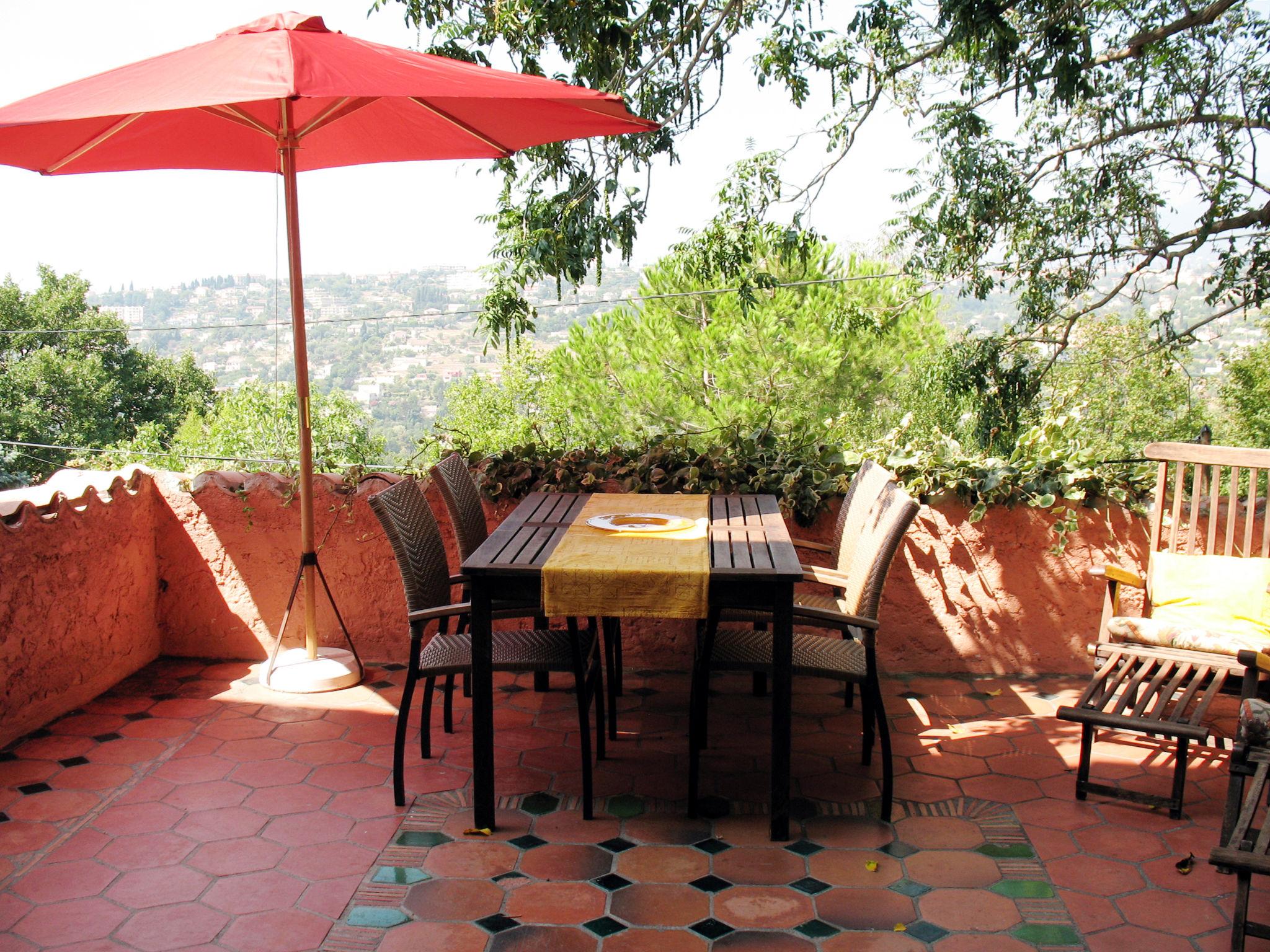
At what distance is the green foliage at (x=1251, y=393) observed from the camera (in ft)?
40.7

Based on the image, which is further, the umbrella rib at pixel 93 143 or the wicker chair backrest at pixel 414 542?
the umbrella rib at pixel 93 143

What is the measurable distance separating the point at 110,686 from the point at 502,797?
181 cm

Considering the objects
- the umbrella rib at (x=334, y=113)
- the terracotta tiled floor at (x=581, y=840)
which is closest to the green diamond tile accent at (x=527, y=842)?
the terracotta tiled floor at (x=581, y=840)

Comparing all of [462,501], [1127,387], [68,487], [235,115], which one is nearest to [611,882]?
[462,501]

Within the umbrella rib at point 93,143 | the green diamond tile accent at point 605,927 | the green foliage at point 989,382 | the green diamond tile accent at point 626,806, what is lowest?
the green diamond tile accent at point 626,806

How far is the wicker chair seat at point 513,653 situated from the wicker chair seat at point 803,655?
0.43m

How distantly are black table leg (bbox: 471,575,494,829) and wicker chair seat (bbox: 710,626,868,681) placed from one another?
0.62 m

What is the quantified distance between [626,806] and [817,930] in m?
0.74

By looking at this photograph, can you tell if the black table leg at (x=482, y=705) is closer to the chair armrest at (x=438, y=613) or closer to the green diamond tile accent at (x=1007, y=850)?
the chair armrest at (x=438, y=613)

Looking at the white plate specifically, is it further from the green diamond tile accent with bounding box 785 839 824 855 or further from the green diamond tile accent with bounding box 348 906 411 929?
the green diamond tile accent with bounding box 348 906 411 929

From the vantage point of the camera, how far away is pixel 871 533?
9.50 feet

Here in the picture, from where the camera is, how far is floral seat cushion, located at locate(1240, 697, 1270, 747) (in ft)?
7.11

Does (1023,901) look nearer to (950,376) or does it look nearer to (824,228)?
(824,228)

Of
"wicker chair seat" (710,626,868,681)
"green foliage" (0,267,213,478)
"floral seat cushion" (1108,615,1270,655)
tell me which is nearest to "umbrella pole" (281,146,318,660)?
"wicker chair seat" (710,626,868,681)
